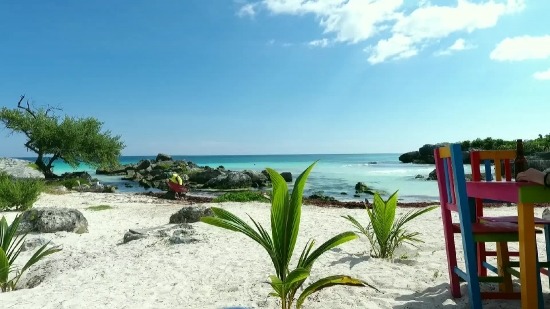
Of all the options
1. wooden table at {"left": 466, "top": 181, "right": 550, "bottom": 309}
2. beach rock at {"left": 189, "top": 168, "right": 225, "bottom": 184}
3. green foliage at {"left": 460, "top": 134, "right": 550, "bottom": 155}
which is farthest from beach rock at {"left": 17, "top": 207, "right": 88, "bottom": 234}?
green foliage at {"left": 460, "top": 134, "right": 550, "bottom": 155}

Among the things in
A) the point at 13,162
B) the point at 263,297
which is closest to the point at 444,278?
the point at 263,297

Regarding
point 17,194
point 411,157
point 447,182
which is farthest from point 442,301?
point 411,157

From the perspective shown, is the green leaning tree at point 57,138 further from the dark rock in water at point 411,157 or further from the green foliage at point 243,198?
the dark rock in water at point 411,157

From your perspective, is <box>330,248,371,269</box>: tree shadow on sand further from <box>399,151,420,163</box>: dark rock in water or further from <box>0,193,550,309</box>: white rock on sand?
<box>399,151,420,163</box>: dark rock in water

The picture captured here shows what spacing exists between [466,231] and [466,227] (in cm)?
3

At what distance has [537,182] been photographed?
2.47m

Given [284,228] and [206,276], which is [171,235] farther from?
[284,228]

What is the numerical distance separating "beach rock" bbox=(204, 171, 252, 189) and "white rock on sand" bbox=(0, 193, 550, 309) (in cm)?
1940

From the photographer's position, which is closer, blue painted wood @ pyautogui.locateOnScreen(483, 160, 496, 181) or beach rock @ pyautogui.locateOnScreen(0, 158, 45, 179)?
blue painted wood @ pyautogui.locateOnScreen(483, 160, 496, 181)

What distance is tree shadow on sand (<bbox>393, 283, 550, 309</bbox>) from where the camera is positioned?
359 centimetres

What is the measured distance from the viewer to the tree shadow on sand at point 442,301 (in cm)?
359

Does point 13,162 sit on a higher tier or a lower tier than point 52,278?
higher

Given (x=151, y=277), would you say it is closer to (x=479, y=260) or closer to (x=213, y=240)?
(x=213, y=240)

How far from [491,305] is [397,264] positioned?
5.35 feet
